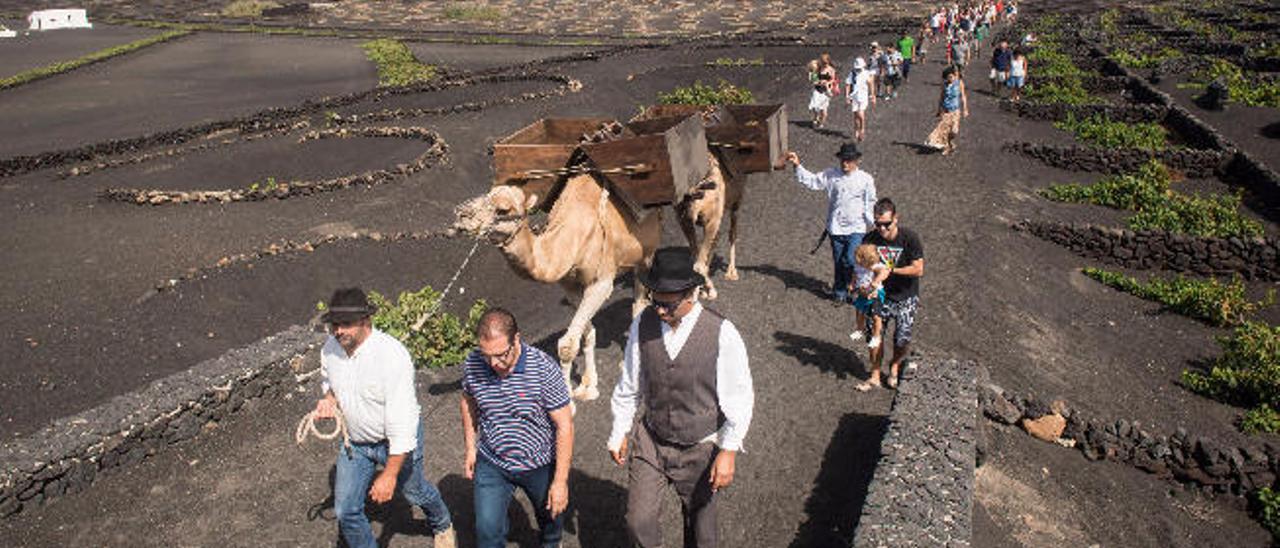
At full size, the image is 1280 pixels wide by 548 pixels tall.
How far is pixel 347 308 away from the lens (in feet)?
17.8

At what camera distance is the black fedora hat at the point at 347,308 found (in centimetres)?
540

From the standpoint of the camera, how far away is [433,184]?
20562mm

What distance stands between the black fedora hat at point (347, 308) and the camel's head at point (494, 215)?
5.21ft

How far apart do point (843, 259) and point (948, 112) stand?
10590 millimetres

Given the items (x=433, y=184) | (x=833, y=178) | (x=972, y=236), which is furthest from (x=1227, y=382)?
(x=433, y=184)

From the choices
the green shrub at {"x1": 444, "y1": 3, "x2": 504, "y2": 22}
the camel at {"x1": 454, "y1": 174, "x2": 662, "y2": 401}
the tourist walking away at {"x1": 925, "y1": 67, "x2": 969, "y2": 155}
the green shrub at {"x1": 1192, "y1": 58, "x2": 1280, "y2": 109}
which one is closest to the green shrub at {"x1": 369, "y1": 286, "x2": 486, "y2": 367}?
the camel at {"x1": 454, "y1": 174, "x2": 662, "y2": 401}

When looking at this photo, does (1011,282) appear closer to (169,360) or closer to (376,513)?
(376,513)

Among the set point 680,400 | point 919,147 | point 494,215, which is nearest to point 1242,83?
point 919,147

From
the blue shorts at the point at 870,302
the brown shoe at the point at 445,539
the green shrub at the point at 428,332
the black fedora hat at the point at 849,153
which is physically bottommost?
the brown shoe at the point at 445,539

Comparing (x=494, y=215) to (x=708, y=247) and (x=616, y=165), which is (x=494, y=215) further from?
(x=708, y=247)

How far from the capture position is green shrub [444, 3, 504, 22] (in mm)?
66600

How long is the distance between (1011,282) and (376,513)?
1083 cm

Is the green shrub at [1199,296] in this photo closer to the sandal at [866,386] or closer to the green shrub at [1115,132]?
the sandal at [866,386]

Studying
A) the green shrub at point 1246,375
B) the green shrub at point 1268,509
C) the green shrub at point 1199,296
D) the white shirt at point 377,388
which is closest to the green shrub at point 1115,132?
the green shrub at point 1199,296
